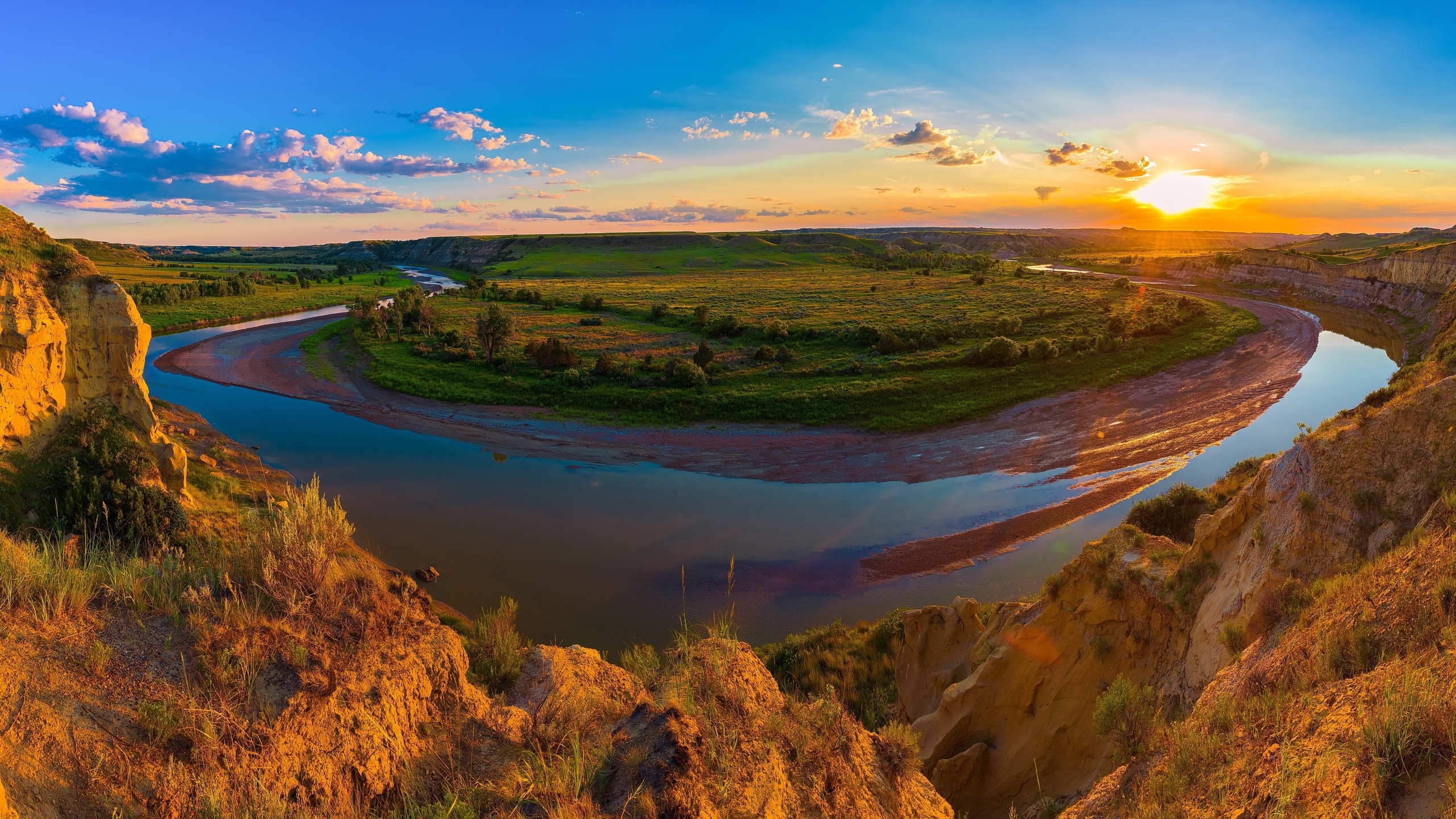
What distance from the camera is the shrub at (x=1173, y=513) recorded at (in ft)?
35.6

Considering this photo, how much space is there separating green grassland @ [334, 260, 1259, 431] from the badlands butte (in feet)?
63.6

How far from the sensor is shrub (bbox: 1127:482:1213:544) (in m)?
10.8

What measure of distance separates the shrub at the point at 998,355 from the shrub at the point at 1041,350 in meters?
1.25

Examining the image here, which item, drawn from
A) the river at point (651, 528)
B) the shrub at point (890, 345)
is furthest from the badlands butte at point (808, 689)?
the shrub at point (890, 345)

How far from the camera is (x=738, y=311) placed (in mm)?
58812

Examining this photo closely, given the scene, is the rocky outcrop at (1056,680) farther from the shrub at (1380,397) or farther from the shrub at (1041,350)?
the shrub at (1041,350)

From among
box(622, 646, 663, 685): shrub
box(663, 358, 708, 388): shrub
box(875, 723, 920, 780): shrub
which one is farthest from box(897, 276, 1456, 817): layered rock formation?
box(663, 358, 708, 388): shrub

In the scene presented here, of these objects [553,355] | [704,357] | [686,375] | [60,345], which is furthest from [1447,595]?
[553,355]

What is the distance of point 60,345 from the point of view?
514 inches

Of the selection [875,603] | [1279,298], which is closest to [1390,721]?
[875,603]

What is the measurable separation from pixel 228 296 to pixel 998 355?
89.5 metres

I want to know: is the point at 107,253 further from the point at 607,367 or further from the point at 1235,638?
the point at 1235,638

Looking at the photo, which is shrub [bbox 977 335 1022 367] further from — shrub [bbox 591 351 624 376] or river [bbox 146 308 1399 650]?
A: shrub [bbox 591 351 624 376]

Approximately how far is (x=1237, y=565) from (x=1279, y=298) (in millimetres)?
87400
